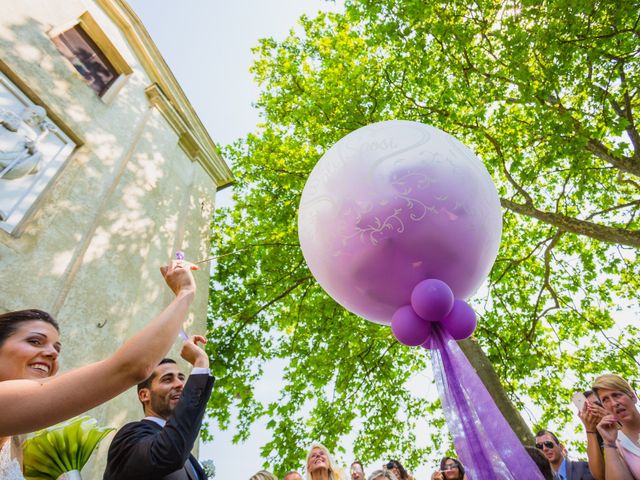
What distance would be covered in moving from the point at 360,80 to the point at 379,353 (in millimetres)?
6491

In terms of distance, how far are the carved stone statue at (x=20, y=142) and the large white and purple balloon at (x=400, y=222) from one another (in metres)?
3.90

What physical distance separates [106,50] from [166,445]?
24.8 ft

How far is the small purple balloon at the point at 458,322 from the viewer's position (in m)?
1.87

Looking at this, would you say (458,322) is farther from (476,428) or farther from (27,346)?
(27,346)

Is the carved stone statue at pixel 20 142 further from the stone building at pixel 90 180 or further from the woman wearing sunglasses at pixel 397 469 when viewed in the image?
the woman wearing sunglasses at pixel 397 469

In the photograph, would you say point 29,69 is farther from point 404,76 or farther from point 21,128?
point 404,76

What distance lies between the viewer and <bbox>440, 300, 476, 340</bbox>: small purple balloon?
1.87m

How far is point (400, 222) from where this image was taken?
1888mm

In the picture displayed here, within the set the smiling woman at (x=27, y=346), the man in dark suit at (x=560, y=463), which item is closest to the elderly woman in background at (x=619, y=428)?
the man in dark suit at (x=560, y=463)

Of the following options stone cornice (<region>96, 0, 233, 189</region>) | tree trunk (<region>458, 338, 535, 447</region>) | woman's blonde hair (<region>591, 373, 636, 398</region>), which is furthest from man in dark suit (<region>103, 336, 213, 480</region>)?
stone cornice (<region>96, 0, 233, 189</region>)

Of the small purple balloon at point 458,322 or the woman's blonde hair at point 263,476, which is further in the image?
the woman's blonde hair at point 263,476

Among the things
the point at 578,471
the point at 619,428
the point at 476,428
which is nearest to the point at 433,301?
the point at 476,428

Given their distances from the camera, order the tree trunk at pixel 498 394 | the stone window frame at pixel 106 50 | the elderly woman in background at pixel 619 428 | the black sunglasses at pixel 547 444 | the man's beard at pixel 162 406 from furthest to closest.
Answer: the stone window frame at pixel 106 50, the tree trunk at pixel 498 394, the black sunglasses at pixel 547 444, the man's beard at pixel 162 406, the elderly woman in background at pixel 619 428

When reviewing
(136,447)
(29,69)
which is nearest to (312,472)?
(136,447)
